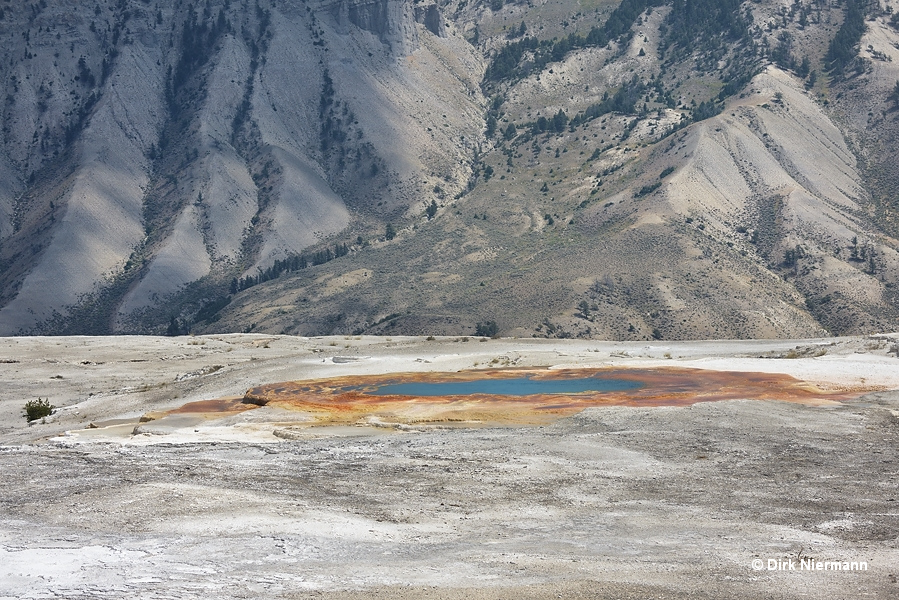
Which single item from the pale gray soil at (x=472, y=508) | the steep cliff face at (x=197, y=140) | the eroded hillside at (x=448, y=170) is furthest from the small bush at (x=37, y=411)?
the steep cliff face at (x=197, y=140)

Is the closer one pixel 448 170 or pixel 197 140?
pixel 197 140

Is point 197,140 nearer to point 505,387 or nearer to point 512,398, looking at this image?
point 505,387

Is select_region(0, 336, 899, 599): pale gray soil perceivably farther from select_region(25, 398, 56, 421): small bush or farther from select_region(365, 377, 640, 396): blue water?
select_region(365, 377, 640, 396): blue water

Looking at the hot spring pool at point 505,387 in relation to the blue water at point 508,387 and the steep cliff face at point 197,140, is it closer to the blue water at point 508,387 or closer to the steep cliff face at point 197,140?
the blue water at point 508,387

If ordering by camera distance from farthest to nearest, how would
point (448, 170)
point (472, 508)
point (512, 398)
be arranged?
point (448, 170) → point (512, 398) → point (472, 508)

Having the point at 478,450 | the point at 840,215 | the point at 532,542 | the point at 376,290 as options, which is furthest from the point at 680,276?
the point at 532,542

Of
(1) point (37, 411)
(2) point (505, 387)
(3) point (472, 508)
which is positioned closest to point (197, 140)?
(1) point (37, 411)

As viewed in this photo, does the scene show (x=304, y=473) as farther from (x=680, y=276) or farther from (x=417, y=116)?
(x=417, y=116)
